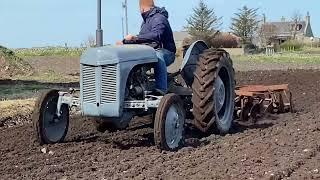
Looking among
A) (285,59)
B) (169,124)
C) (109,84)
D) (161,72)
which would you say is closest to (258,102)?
(161,72)

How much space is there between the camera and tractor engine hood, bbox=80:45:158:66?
748 cm

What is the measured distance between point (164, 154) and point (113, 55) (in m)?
1.31

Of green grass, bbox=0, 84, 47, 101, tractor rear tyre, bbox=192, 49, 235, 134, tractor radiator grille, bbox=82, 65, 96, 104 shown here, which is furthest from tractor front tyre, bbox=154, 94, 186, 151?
green grass, bbox=0, 84, 47, 101

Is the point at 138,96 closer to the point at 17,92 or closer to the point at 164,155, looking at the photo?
the point at 164,155

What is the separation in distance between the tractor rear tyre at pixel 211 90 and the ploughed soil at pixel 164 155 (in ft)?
0.76

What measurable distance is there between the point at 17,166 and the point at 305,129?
417 centimetres

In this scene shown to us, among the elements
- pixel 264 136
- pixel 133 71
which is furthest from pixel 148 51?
pixel 264 136

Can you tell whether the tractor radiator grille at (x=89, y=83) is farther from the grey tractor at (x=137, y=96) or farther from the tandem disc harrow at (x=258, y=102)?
the tandem disc harrow at (x=258, y=102)

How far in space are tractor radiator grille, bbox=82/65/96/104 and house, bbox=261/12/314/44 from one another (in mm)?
83181

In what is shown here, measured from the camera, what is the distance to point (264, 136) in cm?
841

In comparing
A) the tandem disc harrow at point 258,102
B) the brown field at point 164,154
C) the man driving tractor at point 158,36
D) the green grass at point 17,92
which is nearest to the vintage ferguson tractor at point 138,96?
the man driving tractor at point 158,36

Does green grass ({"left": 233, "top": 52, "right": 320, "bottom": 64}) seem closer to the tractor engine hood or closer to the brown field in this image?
the brown field

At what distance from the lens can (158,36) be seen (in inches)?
322

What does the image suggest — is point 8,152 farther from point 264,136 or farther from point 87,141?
point 264,136
